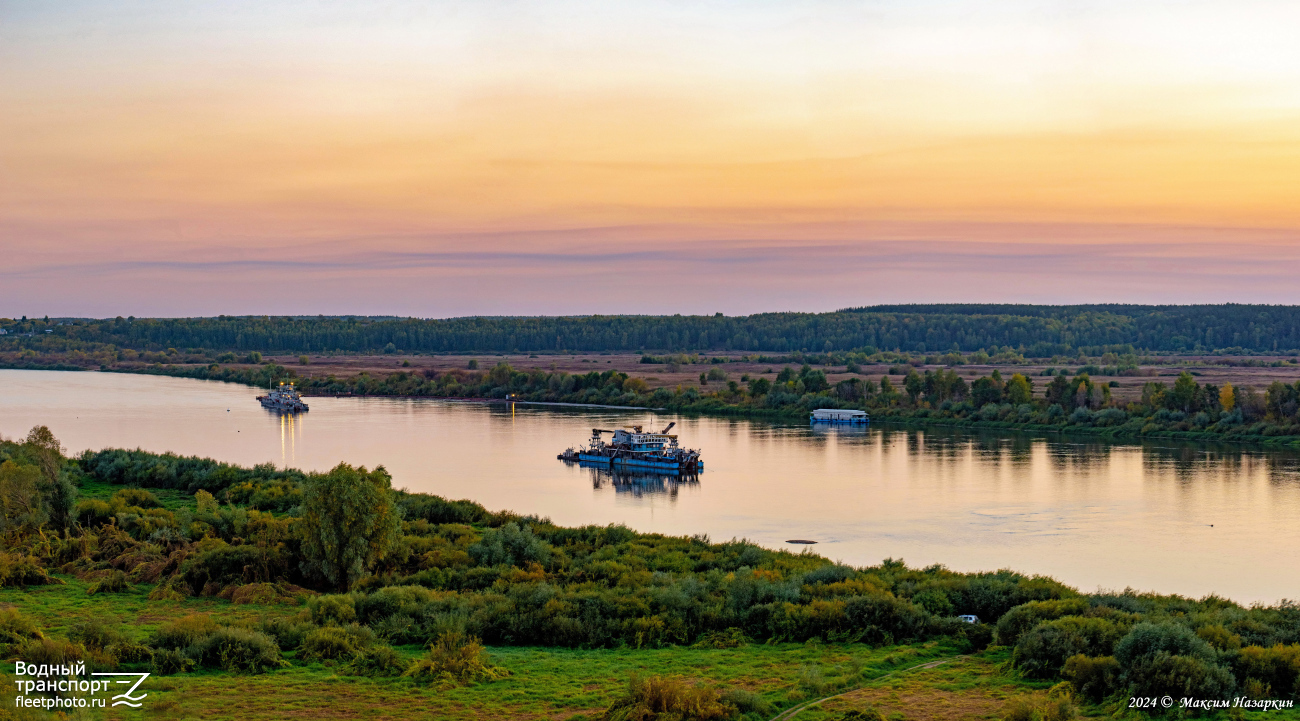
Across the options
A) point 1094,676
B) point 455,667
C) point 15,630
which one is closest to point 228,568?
point 15,630

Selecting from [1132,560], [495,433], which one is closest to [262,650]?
[1132,560]

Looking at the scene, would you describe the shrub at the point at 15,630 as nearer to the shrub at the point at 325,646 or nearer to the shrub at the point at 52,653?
the shrub at the point at 52,653

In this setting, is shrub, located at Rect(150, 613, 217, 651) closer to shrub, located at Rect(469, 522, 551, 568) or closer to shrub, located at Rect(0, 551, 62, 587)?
shrub, located at Rect(0, 551, 62, 587)

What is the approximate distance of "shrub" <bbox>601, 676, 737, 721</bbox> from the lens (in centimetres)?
972

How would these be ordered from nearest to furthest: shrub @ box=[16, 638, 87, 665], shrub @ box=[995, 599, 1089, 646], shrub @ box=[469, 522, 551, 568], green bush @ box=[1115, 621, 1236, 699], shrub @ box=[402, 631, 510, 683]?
1. green bush @ box=[1115, 621, 1236, 699]
2. shrub @ box=[16, 638, 87, 665]
3. shrub @ box=[402, 631, 510, 683]
4. shrub @ box=[995, 599, 1089, 646]
5. shrub @ box=[469, 522, 551, 568]

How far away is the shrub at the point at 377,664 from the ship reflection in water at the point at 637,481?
76.3 feet

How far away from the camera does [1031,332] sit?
152375mm

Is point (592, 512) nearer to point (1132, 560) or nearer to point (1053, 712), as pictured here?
point (1132, 560)

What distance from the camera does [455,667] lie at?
459 inches

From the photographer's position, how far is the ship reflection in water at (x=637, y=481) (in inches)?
1473

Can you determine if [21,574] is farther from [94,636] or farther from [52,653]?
[52,653]

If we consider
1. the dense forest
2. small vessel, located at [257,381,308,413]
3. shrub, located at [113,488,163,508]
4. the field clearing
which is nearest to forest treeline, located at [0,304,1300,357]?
the field clearing

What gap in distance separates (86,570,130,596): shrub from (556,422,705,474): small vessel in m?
26.2

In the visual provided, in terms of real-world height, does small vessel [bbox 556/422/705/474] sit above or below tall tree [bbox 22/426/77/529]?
below
